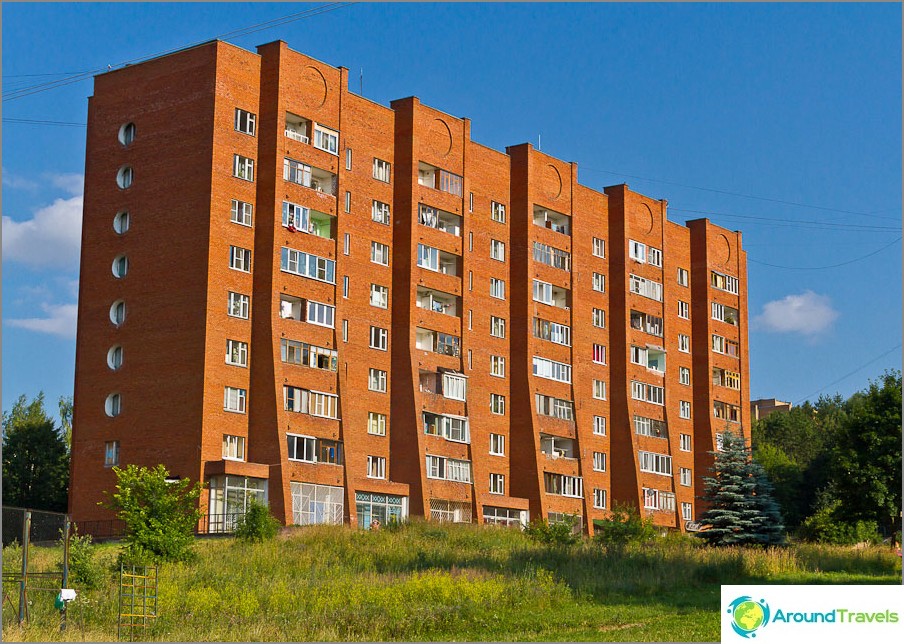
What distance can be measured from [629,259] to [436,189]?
20249mm

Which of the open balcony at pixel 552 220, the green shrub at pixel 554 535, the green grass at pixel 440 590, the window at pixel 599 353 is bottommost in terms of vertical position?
the green grass at pixel 440 590

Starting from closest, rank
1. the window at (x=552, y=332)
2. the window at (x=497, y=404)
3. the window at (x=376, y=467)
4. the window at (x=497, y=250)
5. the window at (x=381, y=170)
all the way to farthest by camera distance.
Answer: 1. the window at (x=376, y=467)
2. the window at (x=381, y=170)
3. the window at (x=497, y=404)
4. the window at (x=497, y=250)
5. the window at (x=552, y=332)

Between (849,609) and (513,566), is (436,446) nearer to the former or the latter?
(513,566)

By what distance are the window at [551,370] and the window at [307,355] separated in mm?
17844

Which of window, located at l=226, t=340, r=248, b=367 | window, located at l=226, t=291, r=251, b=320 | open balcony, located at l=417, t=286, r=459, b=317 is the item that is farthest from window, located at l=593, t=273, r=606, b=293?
window, located at l=226, t=340, r=248, b=367

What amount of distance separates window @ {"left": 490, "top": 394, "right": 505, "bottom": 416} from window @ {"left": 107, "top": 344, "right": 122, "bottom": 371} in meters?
24.9

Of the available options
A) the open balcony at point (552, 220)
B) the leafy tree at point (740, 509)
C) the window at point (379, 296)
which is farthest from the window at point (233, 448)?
the open balcony at point (552, 220)

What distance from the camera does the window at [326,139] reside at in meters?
75.2

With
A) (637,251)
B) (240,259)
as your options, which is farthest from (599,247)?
(240,259)

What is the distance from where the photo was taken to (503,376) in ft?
283

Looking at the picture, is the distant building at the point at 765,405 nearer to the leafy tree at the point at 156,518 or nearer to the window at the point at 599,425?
the window at the point at 599,425

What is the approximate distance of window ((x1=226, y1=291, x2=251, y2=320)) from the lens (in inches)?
2753

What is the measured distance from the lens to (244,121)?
72.2 metres

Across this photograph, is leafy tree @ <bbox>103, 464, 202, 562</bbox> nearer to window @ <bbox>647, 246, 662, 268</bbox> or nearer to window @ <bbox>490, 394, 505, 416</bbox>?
window @ <bbox>490, 394, 505, 416</bbox>
